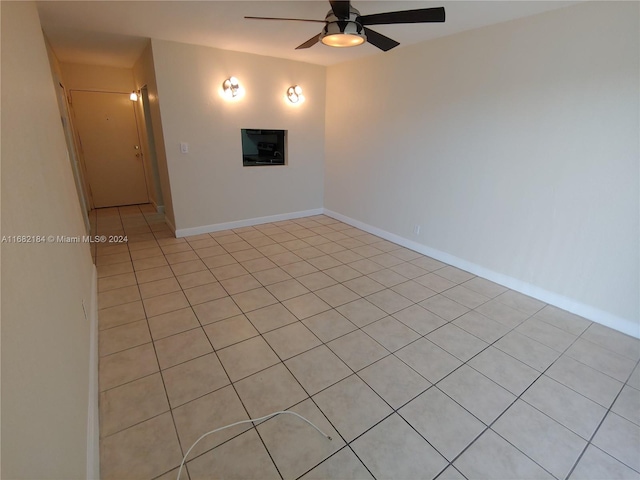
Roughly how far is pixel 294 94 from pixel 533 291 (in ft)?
13.4

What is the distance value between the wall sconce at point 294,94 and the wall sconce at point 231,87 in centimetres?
82

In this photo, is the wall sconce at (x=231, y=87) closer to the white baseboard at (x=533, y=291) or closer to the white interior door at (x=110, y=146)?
the white interior door at (x=110, y=146)

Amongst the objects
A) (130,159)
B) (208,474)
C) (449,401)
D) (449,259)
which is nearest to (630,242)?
(449,259)

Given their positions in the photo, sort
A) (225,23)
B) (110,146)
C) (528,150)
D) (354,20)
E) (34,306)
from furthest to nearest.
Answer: (110,146) → (225,23) → (528,150) → (354,20) → (34,306)

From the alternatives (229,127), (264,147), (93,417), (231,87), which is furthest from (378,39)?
(93,417)

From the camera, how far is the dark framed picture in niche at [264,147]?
478 cm

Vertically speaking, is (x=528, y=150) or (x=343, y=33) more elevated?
(x=343, y=33)

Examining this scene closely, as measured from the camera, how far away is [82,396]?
4.64 feet

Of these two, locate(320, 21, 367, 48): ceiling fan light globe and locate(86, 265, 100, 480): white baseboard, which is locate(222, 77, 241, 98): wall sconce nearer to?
locate(320, 21, 367, 48): ceiling fan light globe

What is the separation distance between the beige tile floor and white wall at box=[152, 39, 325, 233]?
144 centimetres

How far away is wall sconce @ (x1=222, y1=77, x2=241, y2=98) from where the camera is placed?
4.04 meters

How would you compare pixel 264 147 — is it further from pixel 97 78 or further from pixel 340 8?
pixel 340 8

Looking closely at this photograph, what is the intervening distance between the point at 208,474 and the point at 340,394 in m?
0.80

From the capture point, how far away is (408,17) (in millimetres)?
2033
